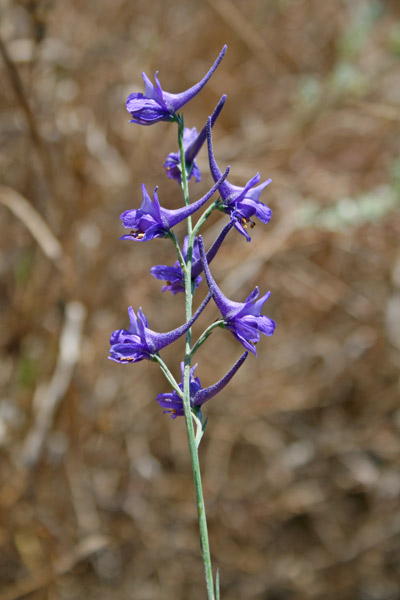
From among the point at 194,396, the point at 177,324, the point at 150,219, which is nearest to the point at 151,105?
the point at 150,219

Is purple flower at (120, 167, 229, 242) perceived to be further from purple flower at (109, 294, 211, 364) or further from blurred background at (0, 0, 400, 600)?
blurred background at (0, 0, 400, 600)

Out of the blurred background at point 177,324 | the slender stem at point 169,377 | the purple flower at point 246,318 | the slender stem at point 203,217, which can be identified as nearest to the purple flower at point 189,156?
the slender stem at point 203,217

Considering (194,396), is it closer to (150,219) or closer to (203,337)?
(203,337)

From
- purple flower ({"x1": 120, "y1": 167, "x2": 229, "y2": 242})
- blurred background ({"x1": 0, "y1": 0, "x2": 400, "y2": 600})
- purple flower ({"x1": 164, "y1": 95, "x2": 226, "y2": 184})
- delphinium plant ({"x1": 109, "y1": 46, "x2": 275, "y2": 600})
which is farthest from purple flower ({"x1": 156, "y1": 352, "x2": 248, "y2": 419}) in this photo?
blurred background ({"x1": 0, "y1": 0, "x2": 400, "y2": 600})

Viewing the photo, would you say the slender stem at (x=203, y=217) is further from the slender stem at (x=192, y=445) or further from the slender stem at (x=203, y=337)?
Answer: the slender stem at (x=203, y=337)

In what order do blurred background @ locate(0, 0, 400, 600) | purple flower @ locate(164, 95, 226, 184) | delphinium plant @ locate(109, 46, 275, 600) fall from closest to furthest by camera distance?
delphinium plant @ locate(109, 46, 275, 600)
purple flower @ locate(164, 95, 226, 184)
blurred background @ locate(0, 0, 400, 600)
